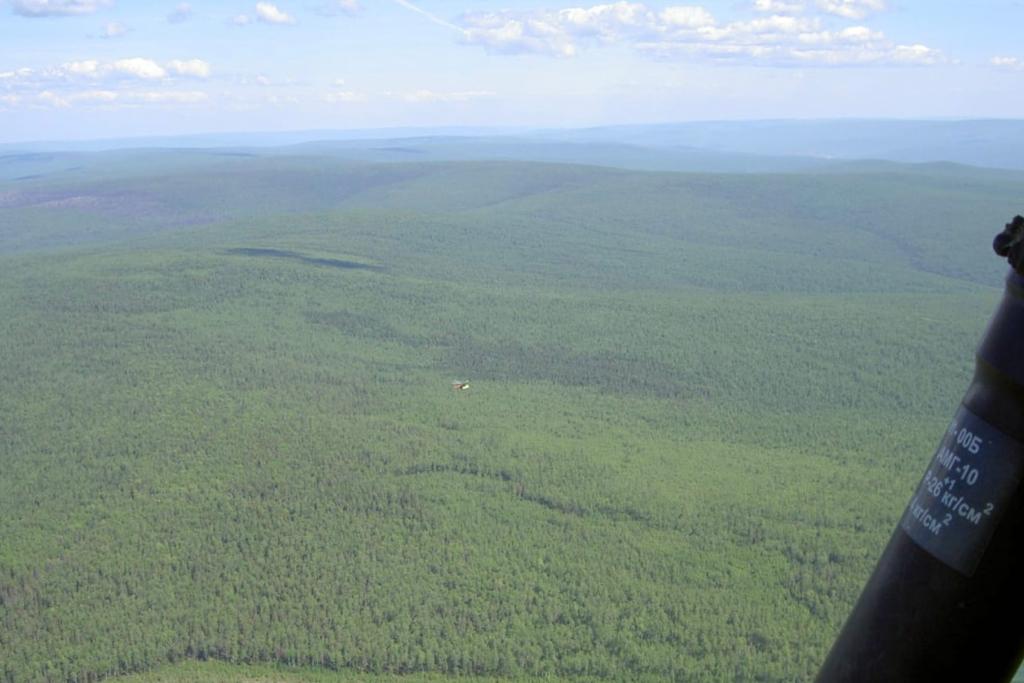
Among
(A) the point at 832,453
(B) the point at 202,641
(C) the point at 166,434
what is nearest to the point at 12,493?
(C) the point at 166,434

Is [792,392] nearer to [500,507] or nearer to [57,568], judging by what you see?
[500,507]

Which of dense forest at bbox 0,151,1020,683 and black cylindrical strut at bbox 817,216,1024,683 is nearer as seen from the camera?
black cylindrical strut at bbox 817,216,1024,683

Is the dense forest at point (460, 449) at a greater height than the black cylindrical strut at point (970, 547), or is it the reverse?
the black cylindrical strut at point (970, 547)

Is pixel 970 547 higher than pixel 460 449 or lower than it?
higher

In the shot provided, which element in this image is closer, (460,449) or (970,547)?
(970,547)
